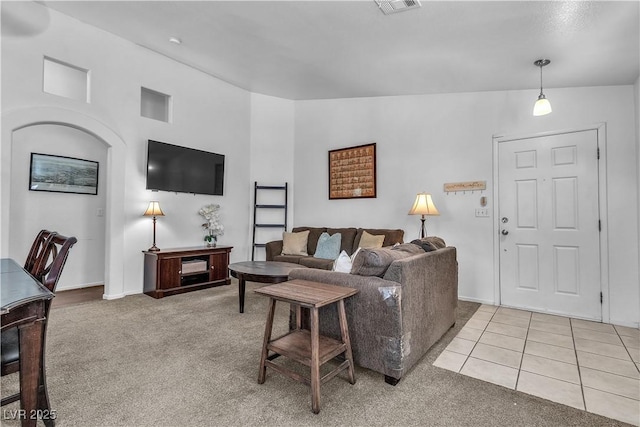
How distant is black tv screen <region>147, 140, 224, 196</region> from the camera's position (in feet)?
13.5

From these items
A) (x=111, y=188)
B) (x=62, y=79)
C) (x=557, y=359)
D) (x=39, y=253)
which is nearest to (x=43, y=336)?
(x=39, y=253)

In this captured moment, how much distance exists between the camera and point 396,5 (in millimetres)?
2492

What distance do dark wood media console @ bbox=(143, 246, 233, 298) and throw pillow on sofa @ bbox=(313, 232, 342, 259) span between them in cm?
135

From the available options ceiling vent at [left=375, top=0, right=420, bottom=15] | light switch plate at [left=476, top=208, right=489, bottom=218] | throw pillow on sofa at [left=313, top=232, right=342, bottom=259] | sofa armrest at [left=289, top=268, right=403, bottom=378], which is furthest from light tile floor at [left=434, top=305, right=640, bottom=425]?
ceiling vent at [left=375, top=0, right=420, bottom=15]

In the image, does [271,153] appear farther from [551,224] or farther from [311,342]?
[311,342]

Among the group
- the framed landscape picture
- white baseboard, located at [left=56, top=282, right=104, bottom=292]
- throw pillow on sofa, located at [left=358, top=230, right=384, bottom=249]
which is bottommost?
white baseboard, located at [left=56, top=282, right=104, bottom=292]

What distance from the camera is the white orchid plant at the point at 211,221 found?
462 cm

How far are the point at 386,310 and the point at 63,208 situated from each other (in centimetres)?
454

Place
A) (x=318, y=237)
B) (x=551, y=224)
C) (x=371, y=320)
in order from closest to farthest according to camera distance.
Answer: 1. (x=371, y=320)
2. (x=551, y=224)
3. (x=318, y=237)

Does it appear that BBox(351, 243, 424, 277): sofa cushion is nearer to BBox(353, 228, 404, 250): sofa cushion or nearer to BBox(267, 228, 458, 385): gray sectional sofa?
BBox(267, 228, 458, 385): gray sectional sofa

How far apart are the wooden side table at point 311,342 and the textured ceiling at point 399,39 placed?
233cm

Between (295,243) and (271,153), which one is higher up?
(271,153)

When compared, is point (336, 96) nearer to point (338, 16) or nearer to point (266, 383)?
point (338, 16)

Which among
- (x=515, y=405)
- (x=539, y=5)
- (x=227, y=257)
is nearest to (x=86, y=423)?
(x=515, y=405)
